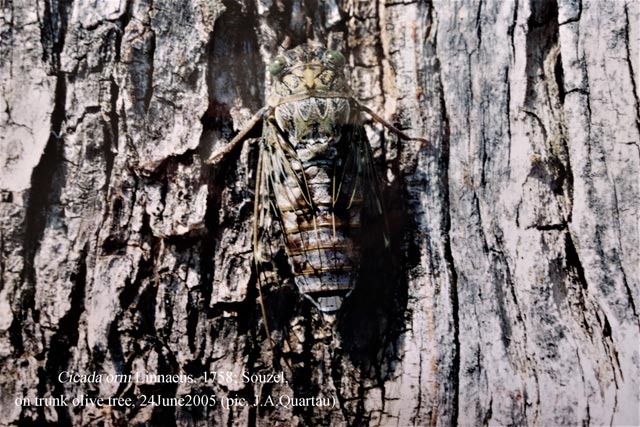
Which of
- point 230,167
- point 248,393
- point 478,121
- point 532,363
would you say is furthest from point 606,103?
point 248,393

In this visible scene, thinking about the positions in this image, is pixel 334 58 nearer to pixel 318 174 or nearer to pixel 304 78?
pixel 304 78

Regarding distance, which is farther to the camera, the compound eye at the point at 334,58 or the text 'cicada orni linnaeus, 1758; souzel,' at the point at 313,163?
the compound eye at the point at 334,58

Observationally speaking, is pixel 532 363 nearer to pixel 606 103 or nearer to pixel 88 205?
pixel 606 103

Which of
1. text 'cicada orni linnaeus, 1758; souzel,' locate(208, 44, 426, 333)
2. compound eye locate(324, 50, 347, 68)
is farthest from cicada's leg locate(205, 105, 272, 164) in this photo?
compound eye locate(324, 50, 347, 68)

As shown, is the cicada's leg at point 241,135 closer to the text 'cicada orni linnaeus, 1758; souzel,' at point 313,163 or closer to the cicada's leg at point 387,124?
the text 'cicada orni linnaeus, 1758; souzel,' at point 313,163

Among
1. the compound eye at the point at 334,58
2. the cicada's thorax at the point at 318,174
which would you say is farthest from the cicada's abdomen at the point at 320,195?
the compound eye at the point at 334,58

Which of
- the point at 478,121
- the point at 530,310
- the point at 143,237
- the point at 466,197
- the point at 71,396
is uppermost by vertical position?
the point at 478,121

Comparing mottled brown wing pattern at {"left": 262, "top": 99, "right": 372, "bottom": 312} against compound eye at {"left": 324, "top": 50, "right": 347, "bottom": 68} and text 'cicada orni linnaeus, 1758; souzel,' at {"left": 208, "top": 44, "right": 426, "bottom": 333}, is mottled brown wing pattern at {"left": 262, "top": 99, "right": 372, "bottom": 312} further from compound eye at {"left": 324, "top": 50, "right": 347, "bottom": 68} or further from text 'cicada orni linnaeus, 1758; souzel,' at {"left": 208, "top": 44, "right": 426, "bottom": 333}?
compound eye at {"left": 324, "top": 50, "right": 347, "bottom": 68}
